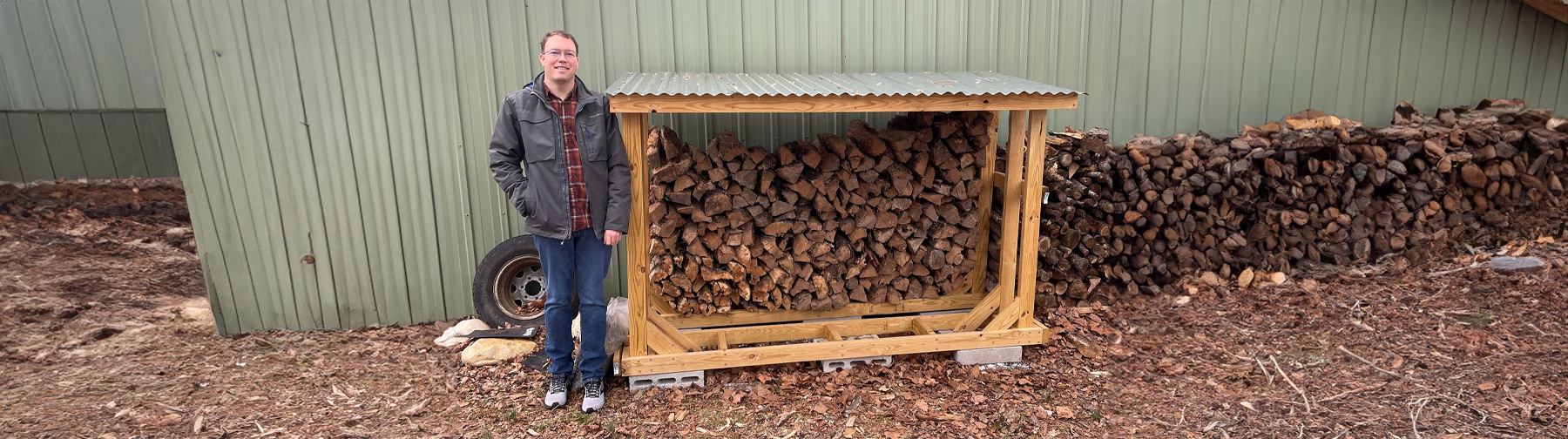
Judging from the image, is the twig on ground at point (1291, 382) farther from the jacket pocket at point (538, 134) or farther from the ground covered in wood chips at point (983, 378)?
the jacket pocket at point (538, 134)

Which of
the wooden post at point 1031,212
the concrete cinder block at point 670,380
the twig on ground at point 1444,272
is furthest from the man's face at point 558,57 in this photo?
the twig on ground at point 1444,272

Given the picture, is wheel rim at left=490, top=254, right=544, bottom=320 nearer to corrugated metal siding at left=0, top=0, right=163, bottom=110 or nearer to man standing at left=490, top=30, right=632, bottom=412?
man standing at left=490, top=30, right=632, bottom=412

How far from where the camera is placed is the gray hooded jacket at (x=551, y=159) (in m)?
3.07

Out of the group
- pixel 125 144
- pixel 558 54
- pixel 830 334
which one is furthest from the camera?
pixel 125 144

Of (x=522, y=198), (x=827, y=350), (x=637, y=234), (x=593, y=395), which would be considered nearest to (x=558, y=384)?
(x=593, y=395)

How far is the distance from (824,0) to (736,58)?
2.05ft

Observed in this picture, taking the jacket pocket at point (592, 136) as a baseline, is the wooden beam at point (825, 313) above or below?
below

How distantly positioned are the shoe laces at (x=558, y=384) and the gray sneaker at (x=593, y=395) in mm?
102

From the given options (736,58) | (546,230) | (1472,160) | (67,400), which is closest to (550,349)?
(546,230)

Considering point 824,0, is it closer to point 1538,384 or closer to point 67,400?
point 1538,384

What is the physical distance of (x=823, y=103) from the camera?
3188 millimetres

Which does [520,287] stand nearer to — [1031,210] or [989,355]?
[989,355]

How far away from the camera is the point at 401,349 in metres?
4.21

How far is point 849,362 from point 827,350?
0.66 feet
